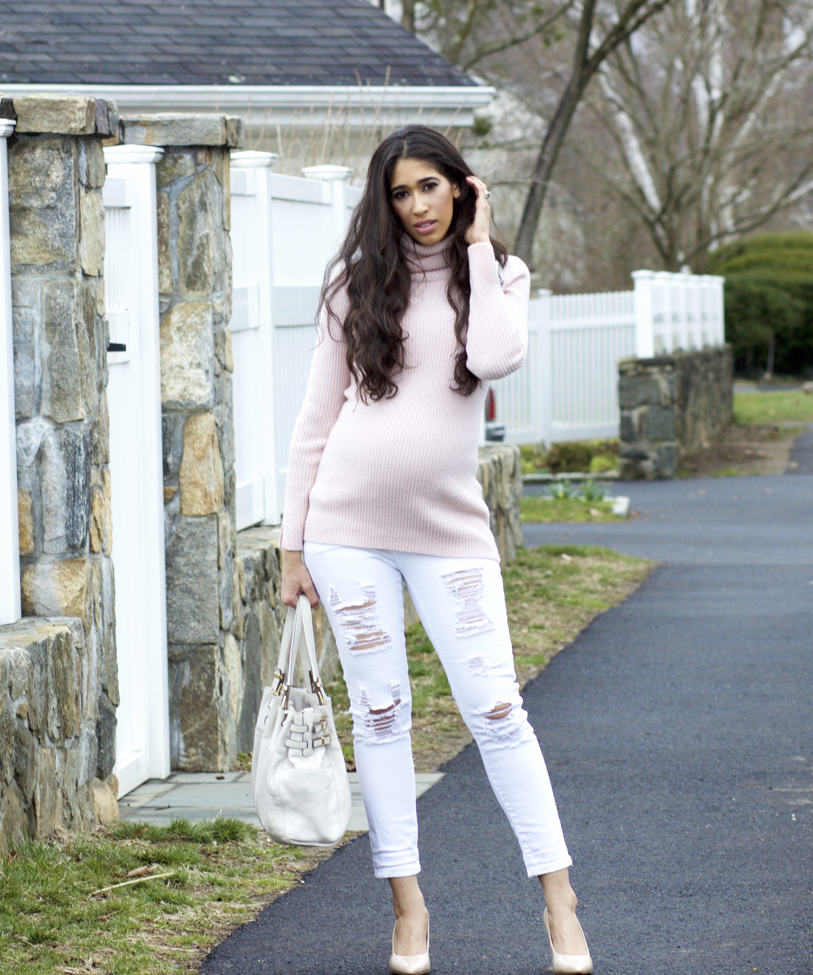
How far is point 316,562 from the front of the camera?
10.1 feet

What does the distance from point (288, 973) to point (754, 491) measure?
444 inches

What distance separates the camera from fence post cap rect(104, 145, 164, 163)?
4531 mm

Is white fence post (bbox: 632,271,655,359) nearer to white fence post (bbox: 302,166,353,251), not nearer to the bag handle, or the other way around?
white fence post (bbox: 302,166,353,251)

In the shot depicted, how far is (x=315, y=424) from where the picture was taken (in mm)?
3150

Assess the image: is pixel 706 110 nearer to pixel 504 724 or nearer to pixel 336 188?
pixel 336 188

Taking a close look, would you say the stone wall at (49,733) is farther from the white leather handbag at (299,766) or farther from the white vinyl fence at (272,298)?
the white vinyl fence at (272,298)

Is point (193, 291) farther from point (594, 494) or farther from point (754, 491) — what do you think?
point (754, 491)

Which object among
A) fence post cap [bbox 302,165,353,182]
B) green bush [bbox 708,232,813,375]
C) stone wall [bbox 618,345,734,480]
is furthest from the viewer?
green bush [bbox 708,232,813,375]

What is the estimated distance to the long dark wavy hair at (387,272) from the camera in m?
3.02

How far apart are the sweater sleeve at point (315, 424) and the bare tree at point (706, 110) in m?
25.3

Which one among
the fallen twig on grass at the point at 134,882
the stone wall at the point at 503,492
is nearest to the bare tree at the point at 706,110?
the stone wall at the point at 503,492

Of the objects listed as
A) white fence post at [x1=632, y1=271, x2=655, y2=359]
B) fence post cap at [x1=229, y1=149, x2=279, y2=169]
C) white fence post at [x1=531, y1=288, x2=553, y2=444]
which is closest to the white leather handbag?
fence post cap at [x1=229, y1=149, x2=279, y2=169]

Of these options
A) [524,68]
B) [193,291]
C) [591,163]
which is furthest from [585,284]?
[193,291]

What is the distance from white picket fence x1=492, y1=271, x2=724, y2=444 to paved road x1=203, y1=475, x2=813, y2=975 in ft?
31.2
